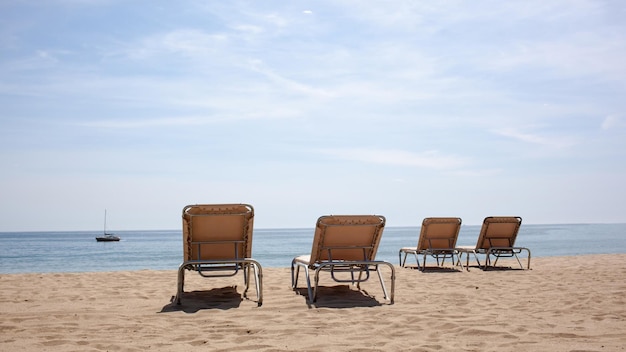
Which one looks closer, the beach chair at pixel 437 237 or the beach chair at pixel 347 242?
the beach chair at pixel 347 242

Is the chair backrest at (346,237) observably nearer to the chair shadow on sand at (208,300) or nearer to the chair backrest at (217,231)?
the chair backrest at (217,231)

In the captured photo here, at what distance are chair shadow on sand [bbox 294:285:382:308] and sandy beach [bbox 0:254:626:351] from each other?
0.5 inches

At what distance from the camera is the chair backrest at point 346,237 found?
21.6 ft

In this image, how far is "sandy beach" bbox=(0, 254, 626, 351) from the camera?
13.8ft

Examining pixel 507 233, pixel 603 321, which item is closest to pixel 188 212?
pixel 603 321

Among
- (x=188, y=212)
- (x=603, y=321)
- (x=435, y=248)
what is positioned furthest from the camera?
(x=435, y=248)

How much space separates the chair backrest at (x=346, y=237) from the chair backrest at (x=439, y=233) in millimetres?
4213

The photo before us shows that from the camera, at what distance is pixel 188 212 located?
247 inches

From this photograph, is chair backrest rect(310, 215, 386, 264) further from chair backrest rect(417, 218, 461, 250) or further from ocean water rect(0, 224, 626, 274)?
ocean water rect(0, 224, 626, 274)

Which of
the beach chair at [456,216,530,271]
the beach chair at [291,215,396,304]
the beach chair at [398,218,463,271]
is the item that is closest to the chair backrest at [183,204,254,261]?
the beach chair at [291,215,396,304]

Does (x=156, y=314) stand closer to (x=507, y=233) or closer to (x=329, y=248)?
(x=329, y=248)

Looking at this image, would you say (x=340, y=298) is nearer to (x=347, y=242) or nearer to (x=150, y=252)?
(x=347, y=242)

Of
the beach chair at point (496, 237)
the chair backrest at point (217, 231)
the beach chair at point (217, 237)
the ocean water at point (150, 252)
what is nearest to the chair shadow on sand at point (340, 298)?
the beach chair at point (217, 237)

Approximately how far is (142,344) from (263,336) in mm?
959
